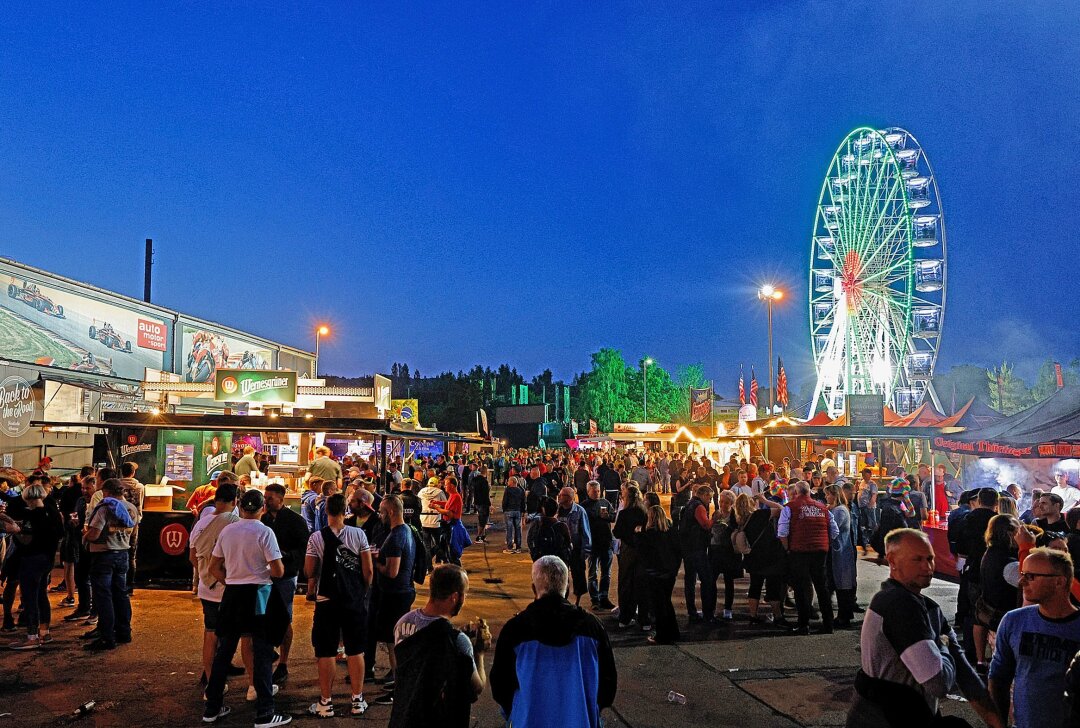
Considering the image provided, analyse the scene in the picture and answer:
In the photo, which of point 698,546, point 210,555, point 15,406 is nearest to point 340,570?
point 210,555

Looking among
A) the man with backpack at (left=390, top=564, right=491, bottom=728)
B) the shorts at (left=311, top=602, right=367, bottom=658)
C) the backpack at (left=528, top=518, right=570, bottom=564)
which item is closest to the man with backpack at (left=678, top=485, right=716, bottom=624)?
the backpack at (left=528, top=518, right=570, bottom=564)

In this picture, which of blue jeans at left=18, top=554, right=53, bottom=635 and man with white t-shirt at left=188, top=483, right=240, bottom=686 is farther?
blue jeans at left=18, top=554, right=53, bottom=635

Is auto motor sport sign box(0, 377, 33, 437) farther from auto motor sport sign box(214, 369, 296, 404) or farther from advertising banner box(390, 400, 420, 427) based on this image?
advertising banner box(390, 400, 420, 427)

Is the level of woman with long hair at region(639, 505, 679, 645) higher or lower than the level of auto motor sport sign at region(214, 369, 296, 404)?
lower

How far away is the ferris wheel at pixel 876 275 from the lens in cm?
3266

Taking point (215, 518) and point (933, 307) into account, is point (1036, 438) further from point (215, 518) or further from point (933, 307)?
point (933, 307)

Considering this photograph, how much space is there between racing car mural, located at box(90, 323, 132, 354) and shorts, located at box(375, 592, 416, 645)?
2960cm

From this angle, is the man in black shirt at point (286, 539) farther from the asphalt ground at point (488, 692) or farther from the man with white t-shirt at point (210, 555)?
the man with white t-shirt at point (210, 555)

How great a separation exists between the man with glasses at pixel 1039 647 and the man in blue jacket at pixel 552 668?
189cm

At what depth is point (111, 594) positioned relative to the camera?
29.0ft

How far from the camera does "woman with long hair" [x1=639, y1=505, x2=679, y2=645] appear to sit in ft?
30.0

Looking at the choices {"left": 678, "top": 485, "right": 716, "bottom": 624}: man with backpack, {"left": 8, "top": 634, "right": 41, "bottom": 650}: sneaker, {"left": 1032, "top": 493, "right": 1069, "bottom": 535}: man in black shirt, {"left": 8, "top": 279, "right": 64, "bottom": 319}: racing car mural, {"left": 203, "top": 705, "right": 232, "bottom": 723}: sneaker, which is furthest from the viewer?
{"left": 8, "top": 279, "right": 64, "bottom": 319}: racing car mural

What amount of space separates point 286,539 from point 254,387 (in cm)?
1822

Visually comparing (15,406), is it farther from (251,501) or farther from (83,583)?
(251,501)
